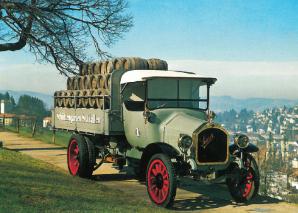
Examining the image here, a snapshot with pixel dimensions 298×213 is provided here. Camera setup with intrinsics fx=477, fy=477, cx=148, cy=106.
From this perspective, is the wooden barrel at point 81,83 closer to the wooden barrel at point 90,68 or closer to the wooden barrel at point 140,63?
the wooden barrel at point 90,68

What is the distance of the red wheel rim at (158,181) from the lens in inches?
321

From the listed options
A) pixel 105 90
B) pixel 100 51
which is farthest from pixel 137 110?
pixel 100 51

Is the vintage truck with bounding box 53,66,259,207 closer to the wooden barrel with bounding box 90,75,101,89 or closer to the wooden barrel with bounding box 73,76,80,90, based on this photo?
the wooden barrel with bounding box 90,75,101,89

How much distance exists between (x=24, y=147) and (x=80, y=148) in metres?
9.22

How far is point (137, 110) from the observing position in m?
9.56

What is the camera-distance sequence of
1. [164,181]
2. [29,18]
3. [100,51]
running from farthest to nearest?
[100,51]
[29,18]
[164,181]

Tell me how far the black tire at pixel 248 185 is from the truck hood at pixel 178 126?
1279 mm

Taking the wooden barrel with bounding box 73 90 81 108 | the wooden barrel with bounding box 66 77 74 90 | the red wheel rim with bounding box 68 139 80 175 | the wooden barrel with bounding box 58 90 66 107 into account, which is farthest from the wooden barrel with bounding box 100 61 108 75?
the red wheel rim with bounding box 68 139 80 175

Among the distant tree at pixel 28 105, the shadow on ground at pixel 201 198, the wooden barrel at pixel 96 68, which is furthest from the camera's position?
the distant tree at pixel 28 105

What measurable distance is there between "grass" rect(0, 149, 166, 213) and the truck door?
45.5 inches

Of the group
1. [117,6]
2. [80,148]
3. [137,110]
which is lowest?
[80,148]

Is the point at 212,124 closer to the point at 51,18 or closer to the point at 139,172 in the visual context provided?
the point at 139,172

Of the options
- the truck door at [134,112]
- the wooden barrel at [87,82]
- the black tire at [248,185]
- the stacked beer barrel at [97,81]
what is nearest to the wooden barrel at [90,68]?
the stacked beer barrel at [97,81]

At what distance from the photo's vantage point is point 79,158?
11117 millimetres
